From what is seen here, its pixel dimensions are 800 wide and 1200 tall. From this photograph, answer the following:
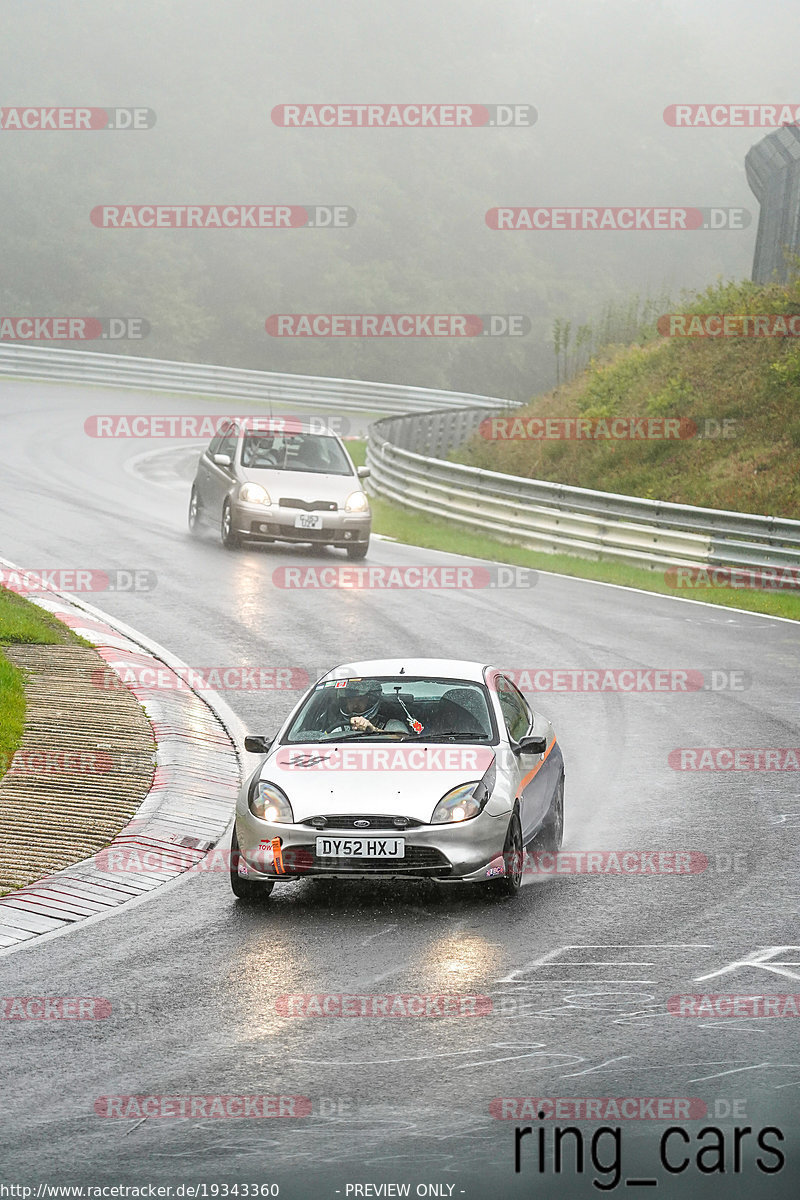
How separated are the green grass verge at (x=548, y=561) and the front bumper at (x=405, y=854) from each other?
39.5 feet

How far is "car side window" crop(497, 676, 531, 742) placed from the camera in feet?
33.4

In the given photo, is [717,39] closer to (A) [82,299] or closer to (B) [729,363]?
(A) [82,299]

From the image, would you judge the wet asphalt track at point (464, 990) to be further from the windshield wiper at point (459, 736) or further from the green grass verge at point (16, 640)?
the green grass verge at point (16, 640)

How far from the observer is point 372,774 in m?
9.19

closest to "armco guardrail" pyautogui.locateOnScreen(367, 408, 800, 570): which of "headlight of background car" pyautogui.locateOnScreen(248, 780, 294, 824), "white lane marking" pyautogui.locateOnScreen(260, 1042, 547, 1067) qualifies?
"headlight of background car" pyautogui.locateOnScreen(248, 780, 294, 824)

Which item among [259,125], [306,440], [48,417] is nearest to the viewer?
[306,440]

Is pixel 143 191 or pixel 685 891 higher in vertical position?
pixel 143 191

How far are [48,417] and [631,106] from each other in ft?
214

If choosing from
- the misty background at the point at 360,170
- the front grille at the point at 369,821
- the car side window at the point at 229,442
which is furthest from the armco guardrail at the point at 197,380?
the front grille at the point at 369,821

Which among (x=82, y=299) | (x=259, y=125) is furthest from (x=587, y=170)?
(x=82, y=299)

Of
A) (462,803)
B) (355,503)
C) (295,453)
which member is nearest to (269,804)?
(462,803)

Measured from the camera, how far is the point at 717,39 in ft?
352

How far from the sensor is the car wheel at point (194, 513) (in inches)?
942

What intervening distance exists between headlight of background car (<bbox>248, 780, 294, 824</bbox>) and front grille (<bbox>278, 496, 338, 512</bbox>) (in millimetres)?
13190
